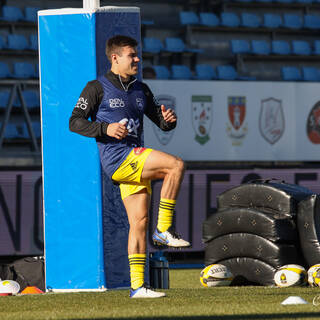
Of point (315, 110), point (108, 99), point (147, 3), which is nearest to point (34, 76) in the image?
point (147, 3)

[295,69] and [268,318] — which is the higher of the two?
[295,69]

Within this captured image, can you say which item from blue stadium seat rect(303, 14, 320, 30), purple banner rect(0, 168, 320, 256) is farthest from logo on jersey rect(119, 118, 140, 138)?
blue stadium seat rect(303, 14, 320, 30)

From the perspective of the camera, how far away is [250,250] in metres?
8.09

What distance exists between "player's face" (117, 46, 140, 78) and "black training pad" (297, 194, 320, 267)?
2540 millimetres

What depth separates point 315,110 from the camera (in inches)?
690

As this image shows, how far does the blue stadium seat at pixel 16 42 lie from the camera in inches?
731

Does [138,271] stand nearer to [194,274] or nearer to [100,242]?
[100,242]

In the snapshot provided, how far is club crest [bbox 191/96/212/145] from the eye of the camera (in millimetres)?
16547

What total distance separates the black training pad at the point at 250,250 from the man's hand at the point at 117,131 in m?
2.76

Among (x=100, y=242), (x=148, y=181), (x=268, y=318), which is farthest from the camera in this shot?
(x=100, y=242)

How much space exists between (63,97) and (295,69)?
1459cm

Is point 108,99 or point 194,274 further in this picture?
point 194,274

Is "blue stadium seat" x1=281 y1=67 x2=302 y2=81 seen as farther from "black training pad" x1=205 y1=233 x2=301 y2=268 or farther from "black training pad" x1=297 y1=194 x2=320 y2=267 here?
"black training pad" x1=297 y1=194 x2=320 y2=267

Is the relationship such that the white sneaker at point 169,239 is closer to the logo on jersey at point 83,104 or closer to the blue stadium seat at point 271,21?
the logo on jersey at point 83,104
